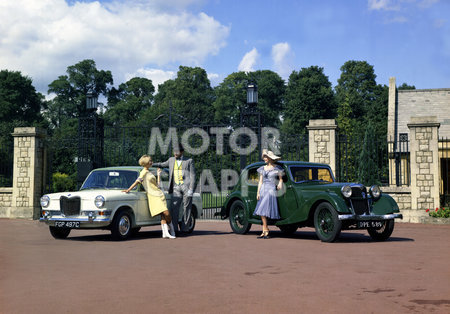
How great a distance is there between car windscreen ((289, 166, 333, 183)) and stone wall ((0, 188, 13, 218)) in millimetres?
12118

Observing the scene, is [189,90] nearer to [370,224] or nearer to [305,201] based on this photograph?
[305,201]

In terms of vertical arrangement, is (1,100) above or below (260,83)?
below

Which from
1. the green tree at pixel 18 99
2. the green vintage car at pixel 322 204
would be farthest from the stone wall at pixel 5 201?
the green tree at pixel 18 99

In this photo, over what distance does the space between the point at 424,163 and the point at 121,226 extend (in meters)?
10.5

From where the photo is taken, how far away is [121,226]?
10.7m

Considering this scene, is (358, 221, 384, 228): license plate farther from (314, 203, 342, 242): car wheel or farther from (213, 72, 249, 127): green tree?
(213, 72, 249, 127): green tree

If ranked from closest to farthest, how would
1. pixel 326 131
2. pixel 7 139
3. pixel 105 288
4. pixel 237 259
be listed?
pixel 105 288 < pixel 237 259 < pixel 326 131 < pixel 7 139

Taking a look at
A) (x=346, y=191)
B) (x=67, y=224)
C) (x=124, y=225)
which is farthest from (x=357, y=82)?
(x=67, y=224)

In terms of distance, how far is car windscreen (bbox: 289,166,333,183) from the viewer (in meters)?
11.2

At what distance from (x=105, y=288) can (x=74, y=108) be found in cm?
6606

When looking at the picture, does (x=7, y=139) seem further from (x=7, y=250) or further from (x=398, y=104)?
(x=7, y=250)

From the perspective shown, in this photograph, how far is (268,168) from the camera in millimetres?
11195

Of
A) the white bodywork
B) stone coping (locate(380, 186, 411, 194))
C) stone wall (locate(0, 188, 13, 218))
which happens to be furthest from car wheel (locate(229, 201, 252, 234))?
stone wall (locate(0, 188, 13, 218))

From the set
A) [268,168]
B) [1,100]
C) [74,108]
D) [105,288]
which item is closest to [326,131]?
[268,168]
